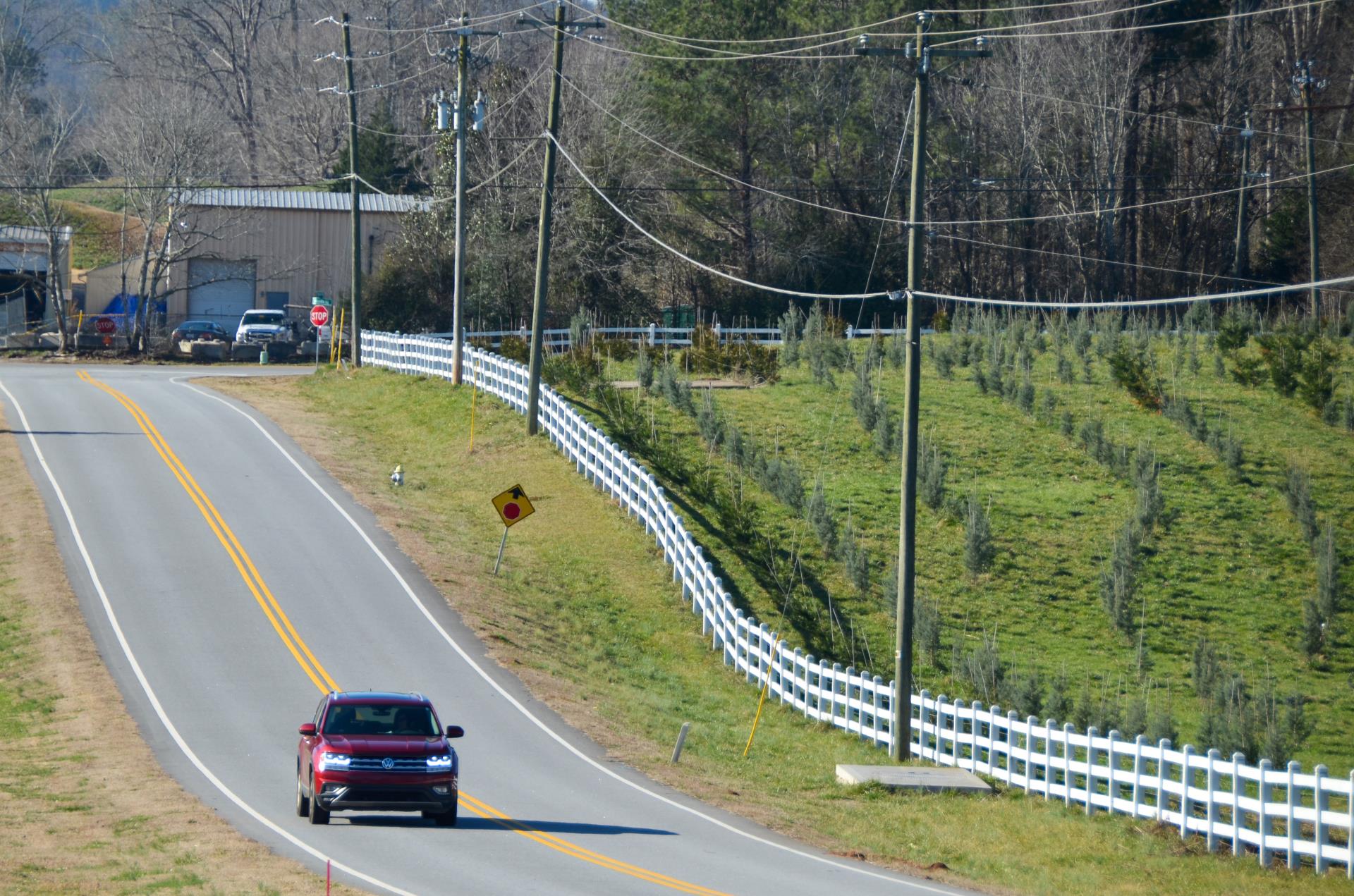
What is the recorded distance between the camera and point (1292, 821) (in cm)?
1603

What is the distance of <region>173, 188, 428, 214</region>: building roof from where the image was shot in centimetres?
7244

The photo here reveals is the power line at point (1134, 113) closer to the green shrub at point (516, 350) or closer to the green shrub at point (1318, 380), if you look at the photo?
the green shrub at point (1318, 380)

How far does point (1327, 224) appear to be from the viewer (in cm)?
6831

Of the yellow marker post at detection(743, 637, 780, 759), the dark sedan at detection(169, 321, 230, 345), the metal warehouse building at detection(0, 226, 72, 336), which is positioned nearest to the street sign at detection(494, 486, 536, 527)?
the yellow marker post at detection(743, 637, 780, 759)

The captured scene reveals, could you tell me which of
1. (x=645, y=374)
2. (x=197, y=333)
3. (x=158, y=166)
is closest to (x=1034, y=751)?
(x=645, y=374)

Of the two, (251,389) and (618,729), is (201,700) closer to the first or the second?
(618,729)

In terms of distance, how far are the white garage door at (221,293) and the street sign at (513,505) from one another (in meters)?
47.3

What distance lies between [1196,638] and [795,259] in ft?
148

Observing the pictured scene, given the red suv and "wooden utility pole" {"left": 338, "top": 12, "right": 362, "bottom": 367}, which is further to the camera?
"wooden utility pole" {"left": 338, "top": 12, "right": 362, "bottom": 367}

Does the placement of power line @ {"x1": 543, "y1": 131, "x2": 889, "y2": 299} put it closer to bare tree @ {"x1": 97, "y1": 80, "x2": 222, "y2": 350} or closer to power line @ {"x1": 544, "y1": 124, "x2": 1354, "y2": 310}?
power line @ {"x1": 544, "y1": 124, "x2": 1354, "y2": 310}

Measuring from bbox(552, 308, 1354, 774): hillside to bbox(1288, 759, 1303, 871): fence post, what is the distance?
4771 mm

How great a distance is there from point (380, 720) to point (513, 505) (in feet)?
46.0

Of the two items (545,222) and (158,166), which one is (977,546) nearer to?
(545,222)

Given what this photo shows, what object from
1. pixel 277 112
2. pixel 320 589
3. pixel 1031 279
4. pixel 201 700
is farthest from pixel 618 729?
pixel 277 112
